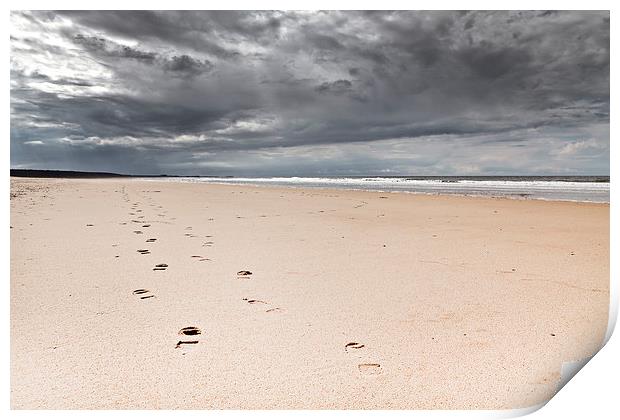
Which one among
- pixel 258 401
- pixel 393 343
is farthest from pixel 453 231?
pixel 258 401

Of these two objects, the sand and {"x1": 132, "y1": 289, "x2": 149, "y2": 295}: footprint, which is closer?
the sand

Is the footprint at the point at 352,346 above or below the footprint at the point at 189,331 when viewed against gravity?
below

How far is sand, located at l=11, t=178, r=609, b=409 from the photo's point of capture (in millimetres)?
1617

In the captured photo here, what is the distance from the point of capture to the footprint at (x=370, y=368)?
1730 millimetres

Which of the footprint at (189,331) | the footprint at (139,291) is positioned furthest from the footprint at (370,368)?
the footprint at (139,291)

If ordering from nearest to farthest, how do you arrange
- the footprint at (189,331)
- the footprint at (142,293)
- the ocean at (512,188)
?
the footprint at (189,331) < the footprint at (142,293) < the ocean at (512,188)

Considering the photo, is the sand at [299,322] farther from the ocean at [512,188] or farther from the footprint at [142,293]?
the ocean at [512,188]

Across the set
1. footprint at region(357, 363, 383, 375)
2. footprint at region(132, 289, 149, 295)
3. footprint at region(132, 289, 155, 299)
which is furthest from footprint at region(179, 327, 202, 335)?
footprint at region(357, 363, 383, 375)

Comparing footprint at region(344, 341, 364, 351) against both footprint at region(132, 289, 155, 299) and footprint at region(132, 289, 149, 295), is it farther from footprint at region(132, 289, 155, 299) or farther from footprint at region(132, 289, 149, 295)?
footprint at region(132, 289, 149, 295)

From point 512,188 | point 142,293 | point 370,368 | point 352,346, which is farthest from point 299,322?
point 512,188

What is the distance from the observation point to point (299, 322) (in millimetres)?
2223

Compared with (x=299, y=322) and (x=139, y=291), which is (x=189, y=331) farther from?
(x=139, y=291)

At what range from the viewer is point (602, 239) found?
4.82 meters

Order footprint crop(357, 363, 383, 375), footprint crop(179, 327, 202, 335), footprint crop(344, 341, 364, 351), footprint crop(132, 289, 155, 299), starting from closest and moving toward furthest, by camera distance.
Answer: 1. footprint crop(357, 363, 383, 375)
2. footprint crop(344, 341, 364, 351)
3. footprint crop(179, 327, 202, 335)
4. footprint crop(132, 289, 155, 299)
